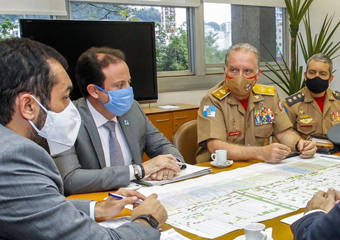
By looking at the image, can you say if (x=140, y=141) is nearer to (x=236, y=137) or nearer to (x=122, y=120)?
(x=122, y=120)

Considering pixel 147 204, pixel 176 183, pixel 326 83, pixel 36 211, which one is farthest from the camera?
pixel 326 83

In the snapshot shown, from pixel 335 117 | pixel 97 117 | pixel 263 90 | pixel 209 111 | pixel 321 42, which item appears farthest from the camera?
pixel 321 42

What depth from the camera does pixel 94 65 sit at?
2.18m

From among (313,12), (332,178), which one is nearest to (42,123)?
(332,178)

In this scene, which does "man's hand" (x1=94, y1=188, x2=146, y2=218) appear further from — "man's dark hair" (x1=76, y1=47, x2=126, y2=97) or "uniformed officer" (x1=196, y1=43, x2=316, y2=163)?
"uniformed officer" (x1=196, y1=43, x2=316, y2=163)

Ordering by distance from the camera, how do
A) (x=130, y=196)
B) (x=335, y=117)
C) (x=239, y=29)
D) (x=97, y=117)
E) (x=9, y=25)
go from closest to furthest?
(x=130, y=196) → (x=97, y=117) → (x=335, y=117) → (x=9, y=25) → (x=239, y=29)

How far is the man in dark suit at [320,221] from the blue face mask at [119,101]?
3.68 ft

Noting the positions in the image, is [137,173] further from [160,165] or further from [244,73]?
[244,73]

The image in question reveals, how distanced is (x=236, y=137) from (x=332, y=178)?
0.78 meters

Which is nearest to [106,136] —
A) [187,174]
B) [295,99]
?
[187,174]

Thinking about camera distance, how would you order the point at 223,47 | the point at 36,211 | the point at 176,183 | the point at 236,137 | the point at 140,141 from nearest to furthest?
the point at 36,211 < the point at 176,183 < the point at 140,141 < the point at 236,137 < the point at 223,47

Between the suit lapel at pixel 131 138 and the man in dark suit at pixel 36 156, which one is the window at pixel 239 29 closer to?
the suit lapel at pixel 131 138

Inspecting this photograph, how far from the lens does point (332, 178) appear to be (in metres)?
1.91

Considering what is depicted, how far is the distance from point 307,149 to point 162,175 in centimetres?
92
